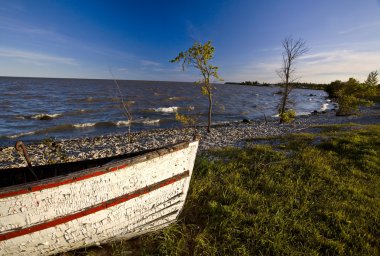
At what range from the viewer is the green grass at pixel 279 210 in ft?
13.5

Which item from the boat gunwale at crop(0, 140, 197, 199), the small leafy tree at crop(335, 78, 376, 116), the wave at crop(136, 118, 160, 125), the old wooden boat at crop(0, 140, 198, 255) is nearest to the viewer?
the boat gunwale at crop(0, 140, 197, 199)

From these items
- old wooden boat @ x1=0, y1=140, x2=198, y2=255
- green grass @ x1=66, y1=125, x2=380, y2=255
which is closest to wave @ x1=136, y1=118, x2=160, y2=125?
green grass @ x1=66, y1=125, x2=380, y2=255

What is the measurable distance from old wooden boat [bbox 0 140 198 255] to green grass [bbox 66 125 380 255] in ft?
1.99

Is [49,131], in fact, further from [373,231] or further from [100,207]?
[373,231]

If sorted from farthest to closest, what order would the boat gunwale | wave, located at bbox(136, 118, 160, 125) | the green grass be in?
wave, located at bbox(136, 118, 160, 125) → the green grass → the boat gunwale

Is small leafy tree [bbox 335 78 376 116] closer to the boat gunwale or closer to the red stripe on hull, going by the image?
the red stripe on hull

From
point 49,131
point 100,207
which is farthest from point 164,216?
point 49,131

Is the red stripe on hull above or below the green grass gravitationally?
above

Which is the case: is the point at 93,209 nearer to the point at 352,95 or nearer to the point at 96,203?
the point at 96,203

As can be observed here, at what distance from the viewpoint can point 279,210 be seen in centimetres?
520

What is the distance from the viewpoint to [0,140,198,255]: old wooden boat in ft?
10.5

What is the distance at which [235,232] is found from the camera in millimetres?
4477

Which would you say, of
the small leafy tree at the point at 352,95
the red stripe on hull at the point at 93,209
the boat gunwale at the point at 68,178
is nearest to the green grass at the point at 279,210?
the red stripe on hull at the point at 93,209

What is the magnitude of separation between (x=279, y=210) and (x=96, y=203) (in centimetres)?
428
